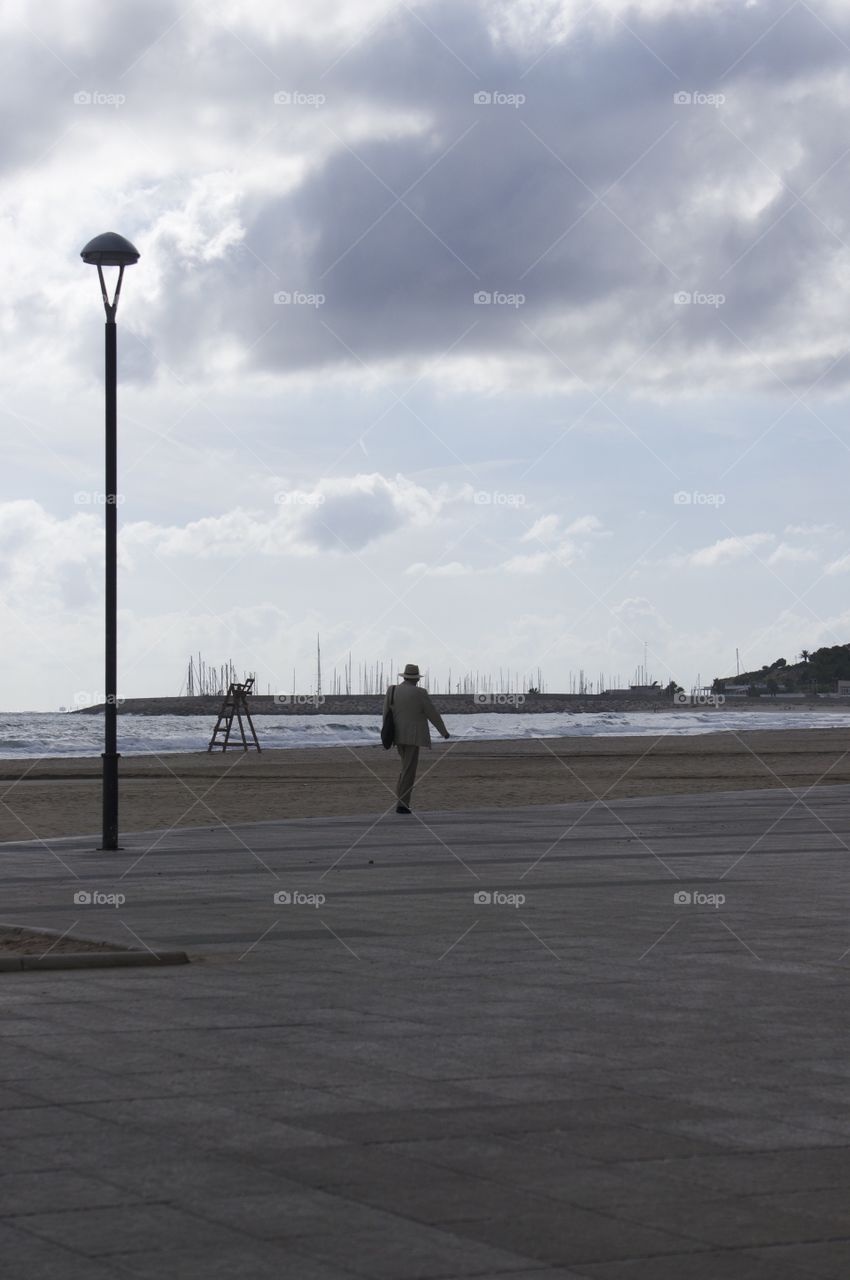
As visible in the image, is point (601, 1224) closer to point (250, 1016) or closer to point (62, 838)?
point (250, 1016)

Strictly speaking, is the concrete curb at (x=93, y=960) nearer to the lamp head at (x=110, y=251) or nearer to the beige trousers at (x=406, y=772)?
the lamp head at (x=110, y=251)

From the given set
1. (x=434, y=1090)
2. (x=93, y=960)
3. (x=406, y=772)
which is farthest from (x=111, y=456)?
(x=434, y=1090)

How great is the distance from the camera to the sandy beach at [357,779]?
25766mm

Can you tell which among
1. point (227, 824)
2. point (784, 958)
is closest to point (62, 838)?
point (227, 824)

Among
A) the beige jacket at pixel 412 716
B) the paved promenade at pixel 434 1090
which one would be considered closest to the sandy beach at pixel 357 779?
the beige jacket at pixel 412 716

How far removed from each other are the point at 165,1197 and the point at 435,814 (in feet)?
62.4

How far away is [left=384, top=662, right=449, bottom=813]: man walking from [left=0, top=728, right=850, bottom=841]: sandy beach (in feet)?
4.28

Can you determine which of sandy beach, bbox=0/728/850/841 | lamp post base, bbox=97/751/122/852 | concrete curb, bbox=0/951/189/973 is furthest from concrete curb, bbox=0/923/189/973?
sandy beach, bbox=0/728/850/841

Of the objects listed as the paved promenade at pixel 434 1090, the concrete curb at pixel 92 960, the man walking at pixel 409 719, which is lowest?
the paved promenade at pixel 434 1090

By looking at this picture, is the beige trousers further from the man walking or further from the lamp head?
the lamp head

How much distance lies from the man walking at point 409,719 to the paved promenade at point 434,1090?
1014cm

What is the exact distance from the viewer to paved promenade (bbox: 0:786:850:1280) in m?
4.36

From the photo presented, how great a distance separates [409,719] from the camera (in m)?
22.8

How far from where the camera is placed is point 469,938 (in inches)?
404
